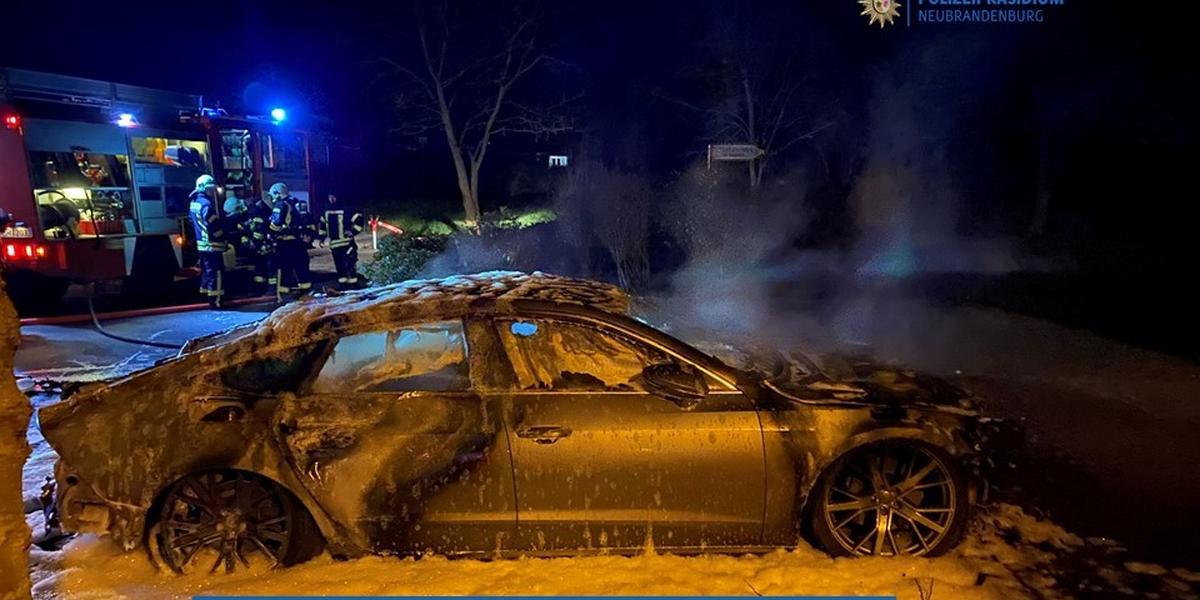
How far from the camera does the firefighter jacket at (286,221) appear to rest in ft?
33.3

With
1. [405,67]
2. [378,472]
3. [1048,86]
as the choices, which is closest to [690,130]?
[405,67]

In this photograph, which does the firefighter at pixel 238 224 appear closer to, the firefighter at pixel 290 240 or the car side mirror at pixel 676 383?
the firefighter at pixel 290 240

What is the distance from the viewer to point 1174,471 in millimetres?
5078

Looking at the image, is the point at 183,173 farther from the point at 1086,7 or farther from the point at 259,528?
the point at 1086,7

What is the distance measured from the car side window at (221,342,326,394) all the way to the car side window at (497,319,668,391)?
3.14ft

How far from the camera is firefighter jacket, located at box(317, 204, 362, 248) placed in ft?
35.7

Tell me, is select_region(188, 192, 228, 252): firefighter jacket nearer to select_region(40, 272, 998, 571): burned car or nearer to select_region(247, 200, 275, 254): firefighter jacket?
select_region(247, 200, 275, 254): firefighter jacket

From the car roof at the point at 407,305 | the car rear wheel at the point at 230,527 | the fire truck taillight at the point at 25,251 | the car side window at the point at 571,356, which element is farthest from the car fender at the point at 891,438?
the fire truck taillight at the point at 25,251

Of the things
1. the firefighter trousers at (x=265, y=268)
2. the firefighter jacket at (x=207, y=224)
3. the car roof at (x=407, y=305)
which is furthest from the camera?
the firefighter trousers at (x=265, y=268)

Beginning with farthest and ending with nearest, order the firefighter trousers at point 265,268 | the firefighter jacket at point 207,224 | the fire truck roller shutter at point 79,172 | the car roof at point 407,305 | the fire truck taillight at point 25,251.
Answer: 1. the firefighter trousers at point 265,268
2. the firefighter jacket at point 207,224
3. the fire truck roller shutter at point 79,172
4. the fire truck taillight at point 25,251
5. the car roof at point 407,305

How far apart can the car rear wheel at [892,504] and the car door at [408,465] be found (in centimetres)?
157

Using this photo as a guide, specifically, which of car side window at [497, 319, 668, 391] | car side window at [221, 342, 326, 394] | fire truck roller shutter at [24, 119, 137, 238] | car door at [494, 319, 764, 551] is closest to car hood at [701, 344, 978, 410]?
car door at [494, 319, 764, 551]

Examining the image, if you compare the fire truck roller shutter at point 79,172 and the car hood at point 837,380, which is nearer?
the car hood at point 837,380

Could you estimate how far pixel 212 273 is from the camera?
1040 centimetres
